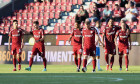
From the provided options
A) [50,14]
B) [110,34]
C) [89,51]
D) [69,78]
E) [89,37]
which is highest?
[50,14]

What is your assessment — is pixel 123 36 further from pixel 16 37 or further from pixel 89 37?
pixel 16 37

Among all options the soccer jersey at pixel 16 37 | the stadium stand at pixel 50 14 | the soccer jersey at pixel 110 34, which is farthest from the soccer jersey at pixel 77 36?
the stadium stand at pixel 50 14

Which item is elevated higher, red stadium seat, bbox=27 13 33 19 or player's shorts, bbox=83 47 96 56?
red stadium seat, bbox=27 13 33 19

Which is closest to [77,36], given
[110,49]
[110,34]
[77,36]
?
[77,36]

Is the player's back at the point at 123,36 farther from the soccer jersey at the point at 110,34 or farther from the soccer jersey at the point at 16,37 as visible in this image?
the soccer jersey at the point at 16,37

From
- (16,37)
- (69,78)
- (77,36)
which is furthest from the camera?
(16,37)

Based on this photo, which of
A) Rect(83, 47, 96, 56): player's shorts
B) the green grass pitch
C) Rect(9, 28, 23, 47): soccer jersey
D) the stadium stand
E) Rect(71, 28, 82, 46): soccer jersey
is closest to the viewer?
the green grass pitch

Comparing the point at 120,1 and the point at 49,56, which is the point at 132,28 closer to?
the point at 120,1

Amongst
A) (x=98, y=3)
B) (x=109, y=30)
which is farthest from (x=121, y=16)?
(x=109, y=30)

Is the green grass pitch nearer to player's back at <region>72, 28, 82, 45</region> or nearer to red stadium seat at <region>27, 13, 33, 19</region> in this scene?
player's back at <region>72, 28, 82, 45</region>

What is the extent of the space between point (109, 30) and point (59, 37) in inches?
284

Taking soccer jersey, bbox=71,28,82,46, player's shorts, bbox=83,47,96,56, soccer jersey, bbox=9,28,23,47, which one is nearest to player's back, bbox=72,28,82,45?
soccer jersey, bbox=71,28,82,46

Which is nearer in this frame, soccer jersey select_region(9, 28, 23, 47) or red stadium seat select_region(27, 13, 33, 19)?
soccer jersey select_region(9, 28, 23, 47)

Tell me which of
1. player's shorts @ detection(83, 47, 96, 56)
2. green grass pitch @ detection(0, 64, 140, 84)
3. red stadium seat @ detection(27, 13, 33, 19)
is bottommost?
green grass pitch @ detection(0, 64, 140, 84)
